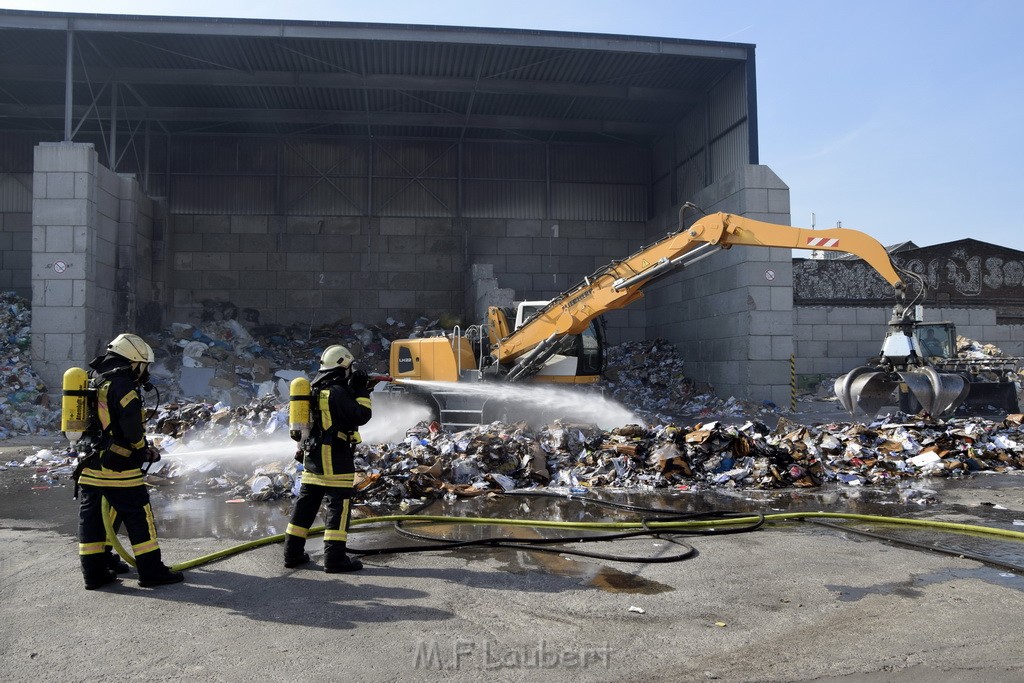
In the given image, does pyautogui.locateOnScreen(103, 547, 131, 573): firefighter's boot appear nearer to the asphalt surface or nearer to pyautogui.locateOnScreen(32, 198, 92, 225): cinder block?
the asphalt surface

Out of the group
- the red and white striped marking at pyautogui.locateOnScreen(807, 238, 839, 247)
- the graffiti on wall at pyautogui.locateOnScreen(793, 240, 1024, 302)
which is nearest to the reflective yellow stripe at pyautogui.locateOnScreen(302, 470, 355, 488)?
the red and white striped marking at pyautogui.locateOnScreen(807, 238, 839, 247)

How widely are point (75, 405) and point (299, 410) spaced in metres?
1.38

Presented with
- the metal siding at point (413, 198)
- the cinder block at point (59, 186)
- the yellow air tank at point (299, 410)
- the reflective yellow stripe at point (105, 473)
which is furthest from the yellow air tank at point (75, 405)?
the metal siding at point (413, 198)

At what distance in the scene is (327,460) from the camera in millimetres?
5336

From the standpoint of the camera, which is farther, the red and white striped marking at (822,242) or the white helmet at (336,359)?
the red and white striped marking at (822,242)

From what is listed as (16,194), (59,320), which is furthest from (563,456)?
(16,194)

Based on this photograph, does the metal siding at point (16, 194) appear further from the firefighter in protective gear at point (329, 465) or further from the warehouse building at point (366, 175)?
the firefighter in protective gear at point (329, 465)

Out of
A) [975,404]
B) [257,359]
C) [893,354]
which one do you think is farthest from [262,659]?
[257,359]

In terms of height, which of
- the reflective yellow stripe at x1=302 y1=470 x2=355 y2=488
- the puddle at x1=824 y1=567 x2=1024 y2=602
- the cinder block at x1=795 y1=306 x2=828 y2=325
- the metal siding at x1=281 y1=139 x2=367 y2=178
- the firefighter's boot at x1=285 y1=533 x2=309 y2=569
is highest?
the metal siding at x1=281 y1=139 x2=367 y2=178

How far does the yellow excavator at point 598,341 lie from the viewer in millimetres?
8914

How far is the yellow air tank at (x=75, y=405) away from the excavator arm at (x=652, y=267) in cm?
784

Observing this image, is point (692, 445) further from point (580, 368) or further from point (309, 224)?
point (309, 224)

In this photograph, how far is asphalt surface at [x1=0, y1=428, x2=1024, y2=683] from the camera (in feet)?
11.8

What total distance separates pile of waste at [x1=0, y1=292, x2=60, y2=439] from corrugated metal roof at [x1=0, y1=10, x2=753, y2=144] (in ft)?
20.4
